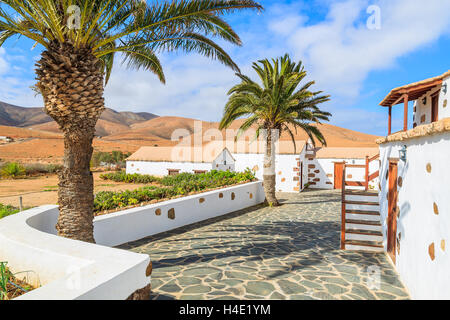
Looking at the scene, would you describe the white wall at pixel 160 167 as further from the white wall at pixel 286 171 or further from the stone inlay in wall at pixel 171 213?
the stone inlay in wall at pixel 171 213

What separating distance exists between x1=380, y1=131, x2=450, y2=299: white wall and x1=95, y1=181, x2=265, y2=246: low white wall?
20.4 feet

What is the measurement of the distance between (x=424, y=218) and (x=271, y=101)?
964 centimetres

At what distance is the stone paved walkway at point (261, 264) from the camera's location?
4.88 meters

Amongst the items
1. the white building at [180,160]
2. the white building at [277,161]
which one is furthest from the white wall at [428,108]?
the white building at [180,160]

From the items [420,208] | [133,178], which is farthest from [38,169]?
[420,208]

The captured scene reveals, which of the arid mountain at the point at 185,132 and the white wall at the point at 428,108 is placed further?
the arid mountain at the point at 185,132

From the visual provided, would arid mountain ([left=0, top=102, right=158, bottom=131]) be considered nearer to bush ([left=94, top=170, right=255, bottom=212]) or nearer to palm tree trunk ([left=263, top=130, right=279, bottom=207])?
bush ([left=94, top=170, right=255, bottom=212])

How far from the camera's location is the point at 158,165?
25.5 m

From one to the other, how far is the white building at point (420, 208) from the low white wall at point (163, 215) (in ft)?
19.4

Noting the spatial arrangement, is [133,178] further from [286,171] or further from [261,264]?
[261,264]

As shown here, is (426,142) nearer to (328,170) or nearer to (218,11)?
(218,11)

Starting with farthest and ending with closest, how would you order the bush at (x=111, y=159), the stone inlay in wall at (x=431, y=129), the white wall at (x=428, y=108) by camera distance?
the bush at (x=111, y=159), the white wall at (x=428, y=108), the stone inlay in wall at (x=431, y=129)

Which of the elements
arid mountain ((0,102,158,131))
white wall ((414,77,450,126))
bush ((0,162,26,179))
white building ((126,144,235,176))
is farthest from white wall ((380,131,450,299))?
arid mountain ((0,102,158,131))
